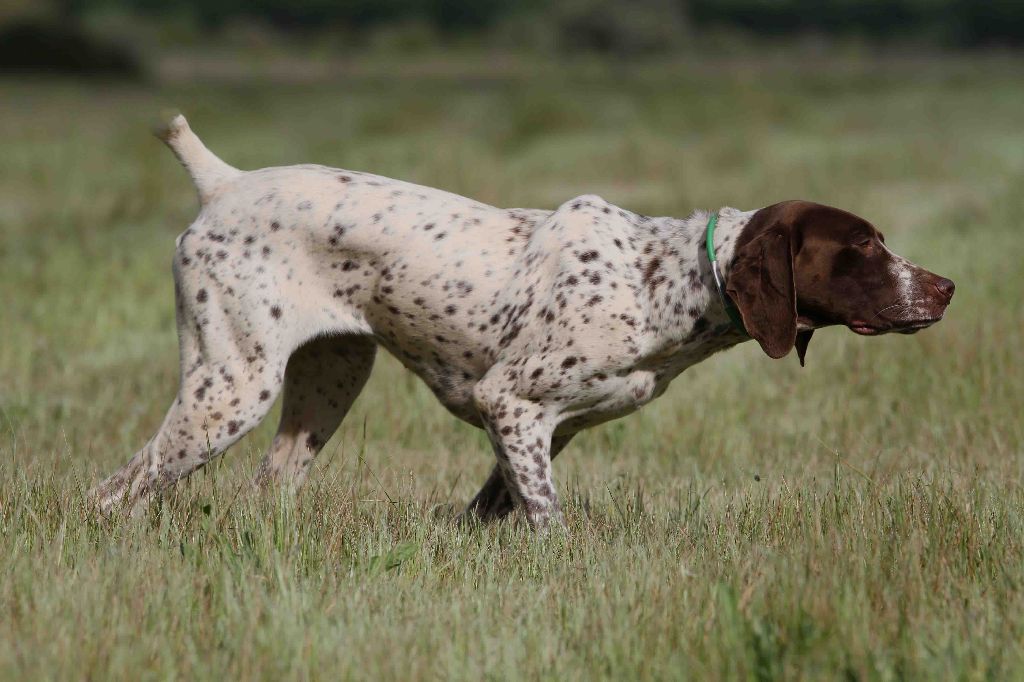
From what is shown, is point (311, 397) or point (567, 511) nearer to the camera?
point (567, 511)

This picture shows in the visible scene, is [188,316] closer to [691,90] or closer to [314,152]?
[314,152]

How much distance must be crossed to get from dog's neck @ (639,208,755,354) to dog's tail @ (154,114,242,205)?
1.68m

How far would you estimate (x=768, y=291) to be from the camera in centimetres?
482

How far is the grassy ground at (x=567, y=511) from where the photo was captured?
3.69 metres

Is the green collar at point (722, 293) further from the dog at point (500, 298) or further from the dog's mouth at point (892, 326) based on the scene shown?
the dog's mouth at point (892, 326)

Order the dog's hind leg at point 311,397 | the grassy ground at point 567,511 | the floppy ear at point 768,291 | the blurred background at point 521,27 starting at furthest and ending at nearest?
the blurred background at point 521,27
the dog's hind leg at point 311,397
the floppy ear at point 768,291
the grassy ground at point 567,511

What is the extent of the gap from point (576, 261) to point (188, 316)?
1.43 meters

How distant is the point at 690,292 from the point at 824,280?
459mm

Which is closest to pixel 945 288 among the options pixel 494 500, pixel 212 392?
pixel 494 500

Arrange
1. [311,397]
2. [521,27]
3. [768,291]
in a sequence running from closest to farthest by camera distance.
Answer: [768,291], [311,397], [521,27]

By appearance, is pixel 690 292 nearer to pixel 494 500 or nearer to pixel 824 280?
pixel 824 280

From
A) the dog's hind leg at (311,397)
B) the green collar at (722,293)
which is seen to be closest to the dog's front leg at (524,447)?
the green collar at (722,293)

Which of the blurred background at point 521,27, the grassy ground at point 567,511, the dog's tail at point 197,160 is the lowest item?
the grassy ground at point 567,511

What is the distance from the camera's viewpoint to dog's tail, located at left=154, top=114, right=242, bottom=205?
5590 millimetres
